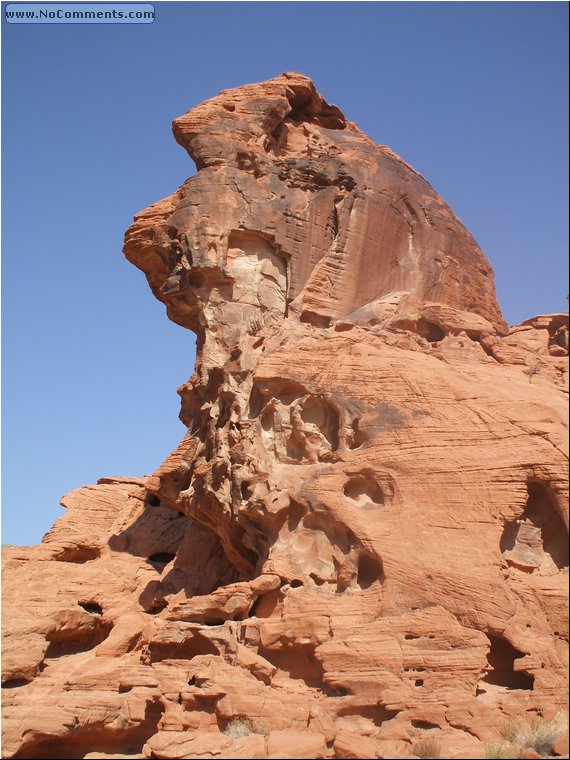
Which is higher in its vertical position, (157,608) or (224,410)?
(224,410)

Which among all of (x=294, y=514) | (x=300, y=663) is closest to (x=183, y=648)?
(x=300, y=663)

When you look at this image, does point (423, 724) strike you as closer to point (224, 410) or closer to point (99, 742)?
point (99, 742)

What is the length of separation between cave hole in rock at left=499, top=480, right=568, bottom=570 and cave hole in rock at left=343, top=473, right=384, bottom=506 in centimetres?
322

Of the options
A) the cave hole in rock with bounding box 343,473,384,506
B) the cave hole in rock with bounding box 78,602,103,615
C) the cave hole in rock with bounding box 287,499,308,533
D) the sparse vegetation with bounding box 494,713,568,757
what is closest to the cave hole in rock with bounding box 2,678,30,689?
the cave hole in rock with bounding box 78,602,103,615

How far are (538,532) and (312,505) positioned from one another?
539 centimetres

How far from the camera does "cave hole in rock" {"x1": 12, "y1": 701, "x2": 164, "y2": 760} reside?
2027 cm

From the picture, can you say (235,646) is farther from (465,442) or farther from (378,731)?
(465,442)

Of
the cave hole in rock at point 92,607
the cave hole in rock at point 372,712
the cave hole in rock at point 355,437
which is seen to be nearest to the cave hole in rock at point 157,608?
the cave hole in rock at point 92,607

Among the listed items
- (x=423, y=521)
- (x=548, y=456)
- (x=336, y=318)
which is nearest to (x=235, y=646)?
(x=423, y=521)

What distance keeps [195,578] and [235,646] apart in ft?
25.8

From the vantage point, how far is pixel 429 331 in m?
25.9

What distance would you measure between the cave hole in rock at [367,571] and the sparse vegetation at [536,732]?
4.59m

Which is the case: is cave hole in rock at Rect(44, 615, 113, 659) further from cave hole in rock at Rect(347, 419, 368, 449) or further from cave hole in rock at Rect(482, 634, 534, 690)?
cave hole in rock at Rect(482, 634, 534, 690)

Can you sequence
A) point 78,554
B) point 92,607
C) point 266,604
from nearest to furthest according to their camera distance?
point 266,604 < point 92,607 < point 78,554
